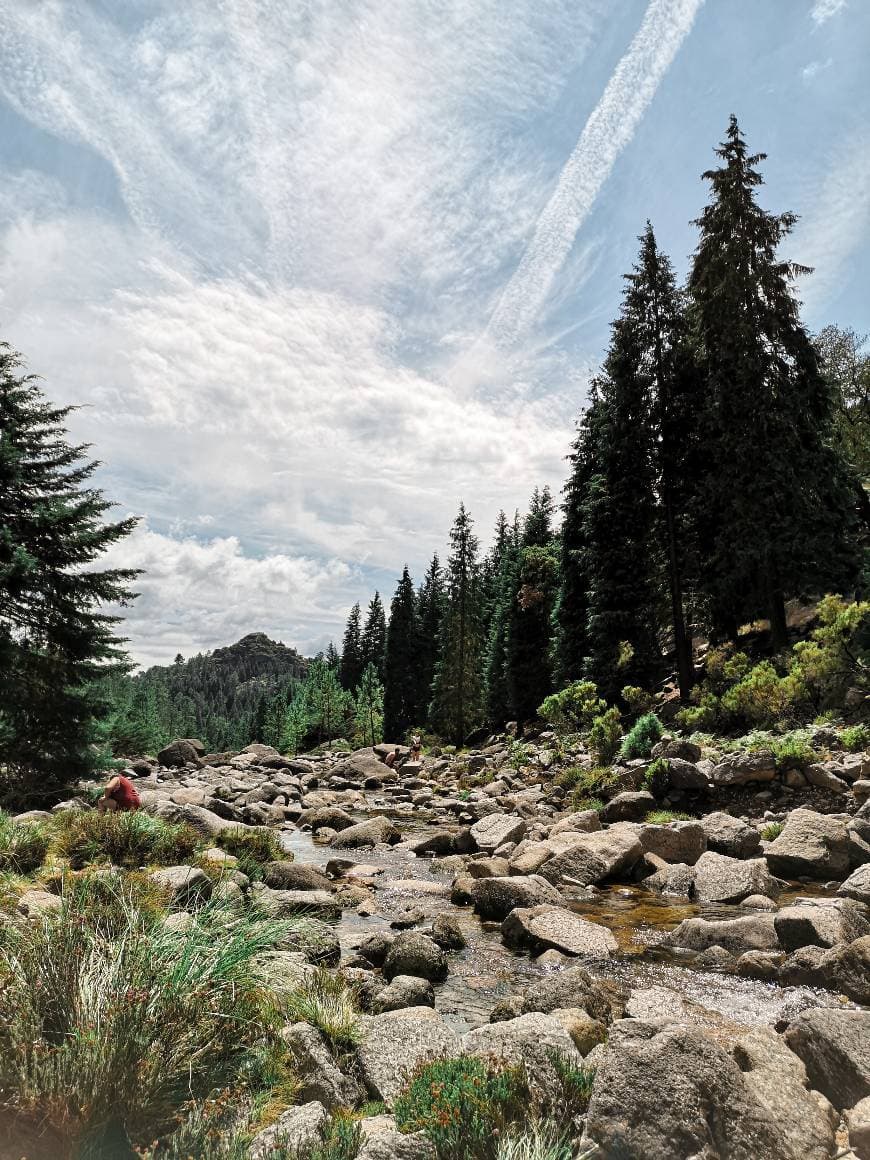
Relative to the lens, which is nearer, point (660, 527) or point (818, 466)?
point (818, 466)

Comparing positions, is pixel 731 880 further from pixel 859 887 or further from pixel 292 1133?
pixel 292 1133

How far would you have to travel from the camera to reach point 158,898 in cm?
610

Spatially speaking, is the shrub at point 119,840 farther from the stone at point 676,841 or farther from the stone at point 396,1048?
the stone at point 676,841

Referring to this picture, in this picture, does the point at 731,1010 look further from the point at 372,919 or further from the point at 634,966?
the point at 372,919

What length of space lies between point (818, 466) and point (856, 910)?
55.9 feet

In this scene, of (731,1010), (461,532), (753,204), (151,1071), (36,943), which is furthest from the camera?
(461,532)

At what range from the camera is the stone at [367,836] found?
15.5 meters

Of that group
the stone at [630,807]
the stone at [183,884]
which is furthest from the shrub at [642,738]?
the stone at [183,884]

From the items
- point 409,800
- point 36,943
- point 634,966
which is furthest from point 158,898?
point 409,800

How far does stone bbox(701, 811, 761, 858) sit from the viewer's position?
1029 cm

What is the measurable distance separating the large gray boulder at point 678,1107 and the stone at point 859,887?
5.07m

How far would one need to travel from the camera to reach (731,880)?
8992mm

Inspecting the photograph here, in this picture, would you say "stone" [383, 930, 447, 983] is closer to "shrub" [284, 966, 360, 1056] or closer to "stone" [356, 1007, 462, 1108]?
"shrub" [284, 966, 360, 1056]

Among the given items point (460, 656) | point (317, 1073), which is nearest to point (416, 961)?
point (317, 1073)
